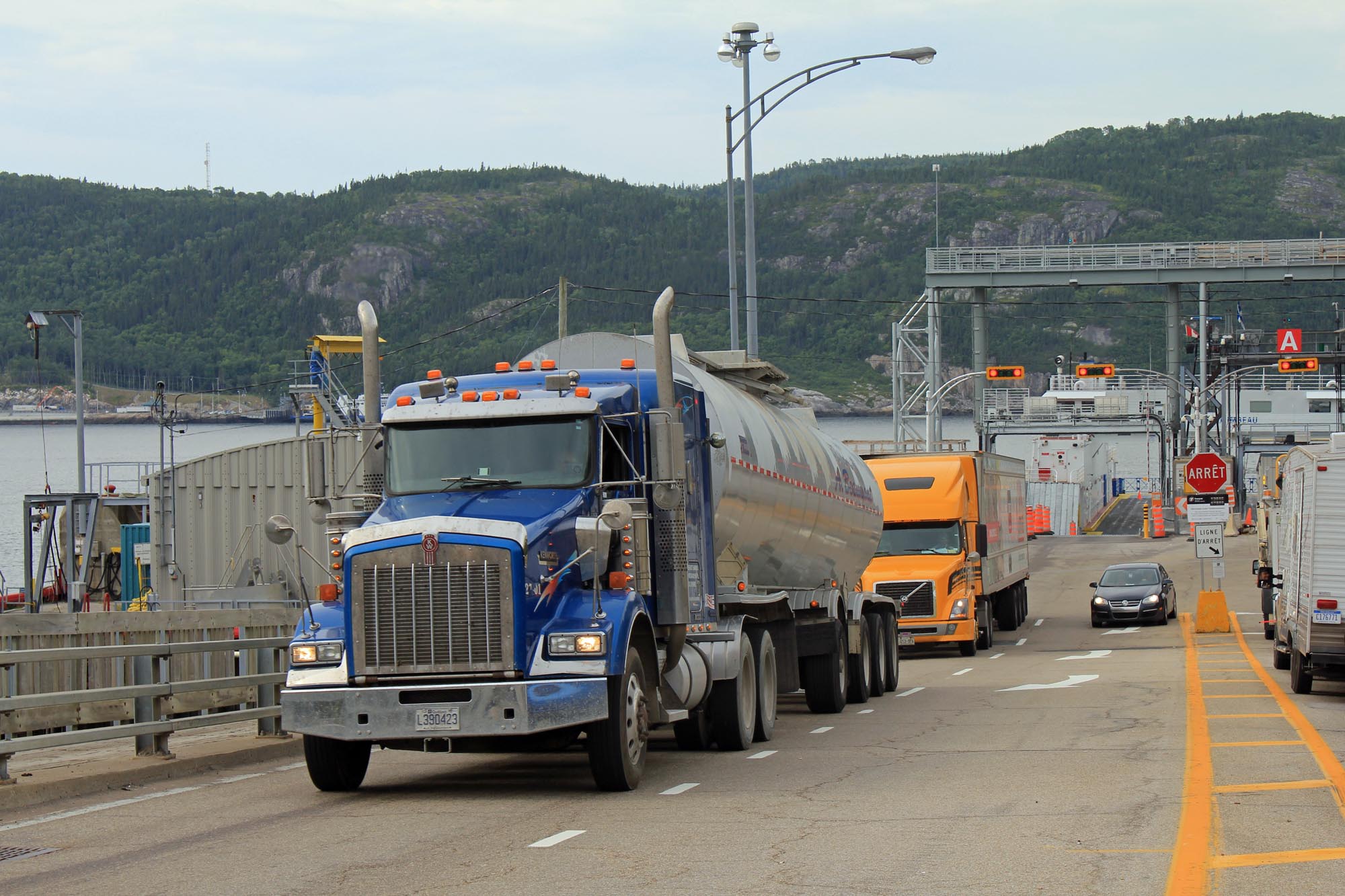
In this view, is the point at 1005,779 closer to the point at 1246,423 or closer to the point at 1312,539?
the point at 1312,539

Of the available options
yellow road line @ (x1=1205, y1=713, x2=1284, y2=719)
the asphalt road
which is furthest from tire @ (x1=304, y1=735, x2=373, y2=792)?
yellow road line @ (x1=1205, y1=713, x2=1284, y2=719)

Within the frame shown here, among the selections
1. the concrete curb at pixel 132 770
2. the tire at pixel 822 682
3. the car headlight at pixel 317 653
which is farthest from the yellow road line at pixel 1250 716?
the car headlight at pixel 317 653

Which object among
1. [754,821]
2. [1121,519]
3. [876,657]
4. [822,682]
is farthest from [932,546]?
[1121,519]

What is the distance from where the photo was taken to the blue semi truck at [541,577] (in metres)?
11.7

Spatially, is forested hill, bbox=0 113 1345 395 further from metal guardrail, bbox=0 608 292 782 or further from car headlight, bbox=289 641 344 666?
car headlight, bbox=289 641 344 666

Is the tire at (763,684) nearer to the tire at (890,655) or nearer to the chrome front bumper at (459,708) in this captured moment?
the chrome front bumper at (459,708)

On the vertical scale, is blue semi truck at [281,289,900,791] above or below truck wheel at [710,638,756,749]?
above

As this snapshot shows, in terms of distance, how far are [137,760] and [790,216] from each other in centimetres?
17308

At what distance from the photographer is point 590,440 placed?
42.3 ft

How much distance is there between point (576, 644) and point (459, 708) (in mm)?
936

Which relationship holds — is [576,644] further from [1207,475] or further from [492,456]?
[1207,475]

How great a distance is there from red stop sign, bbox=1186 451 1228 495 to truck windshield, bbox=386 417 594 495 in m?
22.2

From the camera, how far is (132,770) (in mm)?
13500

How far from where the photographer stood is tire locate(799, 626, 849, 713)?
19969 millimetres
